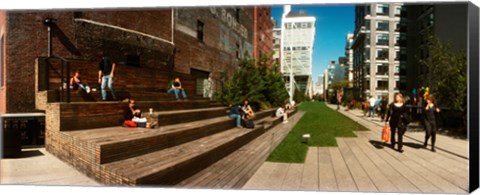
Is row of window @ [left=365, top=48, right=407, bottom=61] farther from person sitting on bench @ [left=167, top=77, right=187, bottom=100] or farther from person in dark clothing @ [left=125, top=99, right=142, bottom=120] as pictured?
person in dark clothing @ [left=125, top=99, right=142, bottom=120]

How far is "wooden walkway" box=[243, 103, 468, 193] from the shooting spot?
445 cm

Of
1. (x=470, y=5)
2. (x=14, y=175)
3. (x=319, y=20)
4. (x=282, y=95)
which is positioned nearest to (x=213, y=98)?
(x=282, y=95)

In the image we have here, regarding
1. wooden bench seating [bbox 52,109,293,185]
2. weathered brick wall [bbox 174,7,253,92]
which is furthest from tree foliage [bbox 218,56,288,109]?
wooden bench seating [bbox 52,109,293,185]

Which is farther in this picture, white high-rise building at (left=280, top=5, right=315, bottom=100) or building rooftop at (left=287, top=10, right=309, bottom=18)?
white high-rise building at (left=280, top=5, right=315, bottom=100)

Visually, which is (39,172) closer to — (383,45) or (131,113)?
(131,113)

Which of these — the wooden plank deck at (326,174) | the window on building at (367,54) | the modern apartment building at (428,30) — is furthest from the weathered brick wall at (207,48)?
the wooden plank deck at (326,174)

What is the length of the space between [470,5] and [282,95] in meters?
7.83

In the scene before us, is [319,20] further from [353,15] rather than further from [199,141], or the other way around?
[199,141]

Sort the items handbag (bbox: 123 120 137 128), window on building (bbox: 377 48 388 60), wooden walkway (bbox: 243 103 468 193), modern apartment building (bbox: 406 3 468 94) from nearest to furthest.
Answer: wooden walkway (bbox: 243 103 468 193)
modern apartment building (bbox: 406 3 468 94)
handbag (bbox: 123 120 137 128)
window on building (bbox: 377 48 388 60)

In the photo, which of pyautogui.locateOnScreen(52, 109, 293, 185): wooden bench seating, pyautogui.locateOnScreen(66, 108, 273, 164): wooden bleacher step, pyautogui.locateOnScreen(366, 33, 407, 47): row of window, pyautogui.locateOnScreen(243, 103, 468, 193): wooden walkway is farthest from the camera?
pyautogui.locateOnScreen(366, 33, 407, 47): row of window

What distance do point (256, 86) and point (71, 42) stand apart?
23.7 ft

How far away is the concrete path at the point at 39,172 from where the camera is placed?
14.1ft

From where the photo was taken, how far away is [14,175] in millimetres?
4812

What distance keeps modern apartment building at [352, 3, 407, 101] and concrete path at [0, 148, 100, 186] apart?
19.7 feet
